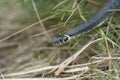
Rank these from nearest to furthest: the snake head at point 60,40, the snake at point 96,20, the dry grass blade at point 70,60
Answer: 1. the dry grass blade at point 70,60
2. the snake at point 96,20
3. the snake head at point 60,40

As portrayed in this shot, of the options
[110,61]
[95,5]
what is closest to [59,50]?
[95,5]

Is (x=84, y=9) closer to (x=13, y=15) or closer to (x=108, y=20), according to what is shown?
(x=108, y=20)

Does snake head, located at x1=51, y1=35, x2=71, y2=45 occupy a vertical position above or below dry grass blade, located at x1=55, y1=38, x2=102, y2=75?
above

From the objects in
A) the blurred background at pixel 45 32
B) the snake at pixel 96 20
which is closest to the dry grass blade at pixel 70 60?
the blurred background at pixel 45 32

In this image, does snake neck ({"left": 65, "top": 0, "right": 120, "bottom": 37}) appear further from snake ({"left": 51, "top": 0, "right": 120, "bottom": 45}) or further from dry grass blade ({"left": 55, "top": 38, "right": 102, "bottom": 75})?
dry grass blade ({"left": 55, "top": 38, "right": 102, "bottom": 75})

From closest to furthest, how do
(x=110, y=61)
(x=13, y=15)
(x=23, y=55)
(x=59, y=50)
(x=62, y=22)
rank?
(x=110, y=61), (x=62, y=22), (x=59, y=50), (x=23, y=55), (x=13, y=15)

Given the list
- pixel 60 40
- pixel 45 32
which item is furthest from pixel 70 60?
pixel 45 32

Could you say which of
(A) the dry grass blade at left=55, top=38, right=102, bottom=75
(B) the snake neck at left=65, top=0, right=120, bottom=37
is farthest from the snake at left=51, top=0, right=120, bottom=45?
(A) the dry grass blade at left=55, top=38, right=102, bottom=75

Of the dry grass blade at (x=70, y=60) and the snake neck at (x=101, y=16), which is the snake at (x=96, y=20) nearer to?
the snake neck at (x=101, y=16)
